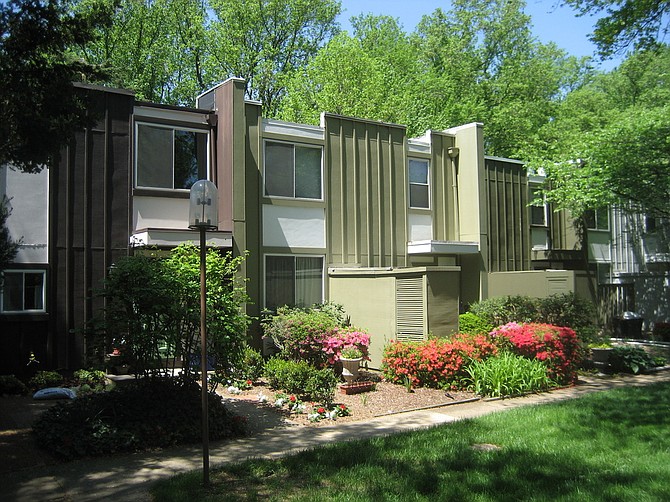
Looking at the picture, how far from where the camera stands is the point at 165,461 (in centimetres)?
721

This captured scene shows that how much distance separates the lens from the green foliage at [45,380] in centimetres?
1120

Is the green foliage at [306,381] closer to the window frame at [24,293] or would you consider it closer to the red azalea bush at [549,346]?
the red azalea bush at [549,346]

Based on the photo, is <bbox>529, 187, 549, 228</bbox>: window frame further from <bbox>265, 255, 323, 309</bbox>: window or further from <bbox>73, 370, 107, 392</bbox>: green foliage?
<bbox>73, 370, 107, 392</bbox>: green foliage

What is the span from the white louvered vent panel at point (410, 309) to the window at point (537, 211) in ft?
31.9

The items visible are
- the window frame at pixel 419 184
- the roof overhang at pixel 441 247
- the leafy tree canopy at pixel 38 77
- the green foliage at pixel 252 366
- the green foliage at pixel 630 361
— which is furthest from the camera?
the window frame at pixel 419 184

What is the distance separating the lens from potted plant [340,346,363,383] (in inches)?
466

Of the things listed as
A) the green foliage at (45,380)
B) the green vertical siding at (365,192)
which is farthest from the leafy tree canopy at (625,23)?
the green foliage at (45,380)


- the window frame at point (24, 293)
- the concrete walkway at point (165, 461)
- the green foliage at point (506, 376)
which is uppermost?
the window frame at point (24, 293)

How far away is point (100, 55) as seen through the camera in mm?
27828

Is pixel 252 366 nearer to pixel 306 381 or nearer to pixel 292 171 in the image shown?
pixel 306 381

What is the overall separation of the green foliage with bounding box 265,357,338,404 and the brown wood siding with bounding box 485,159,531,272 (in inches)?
385

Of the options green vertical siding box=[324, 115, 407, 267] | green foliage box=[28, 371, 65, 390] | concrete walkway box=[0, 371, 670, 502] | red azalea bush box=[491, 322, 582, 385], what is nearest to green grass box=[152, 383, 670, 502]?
concrete walkway box=[0, 371, 670, 502]

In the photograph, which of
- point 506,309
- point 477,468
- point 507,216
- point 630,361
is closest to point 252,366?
point 477,468

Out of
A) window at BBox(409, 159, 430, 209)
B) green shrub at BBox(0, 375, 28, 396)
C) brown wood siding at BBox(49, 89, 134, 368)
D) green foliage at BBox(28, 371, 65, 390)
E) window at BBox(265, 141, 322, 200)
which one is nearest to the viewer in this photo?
green shrub at BBox(0, 375, 28, 396)
